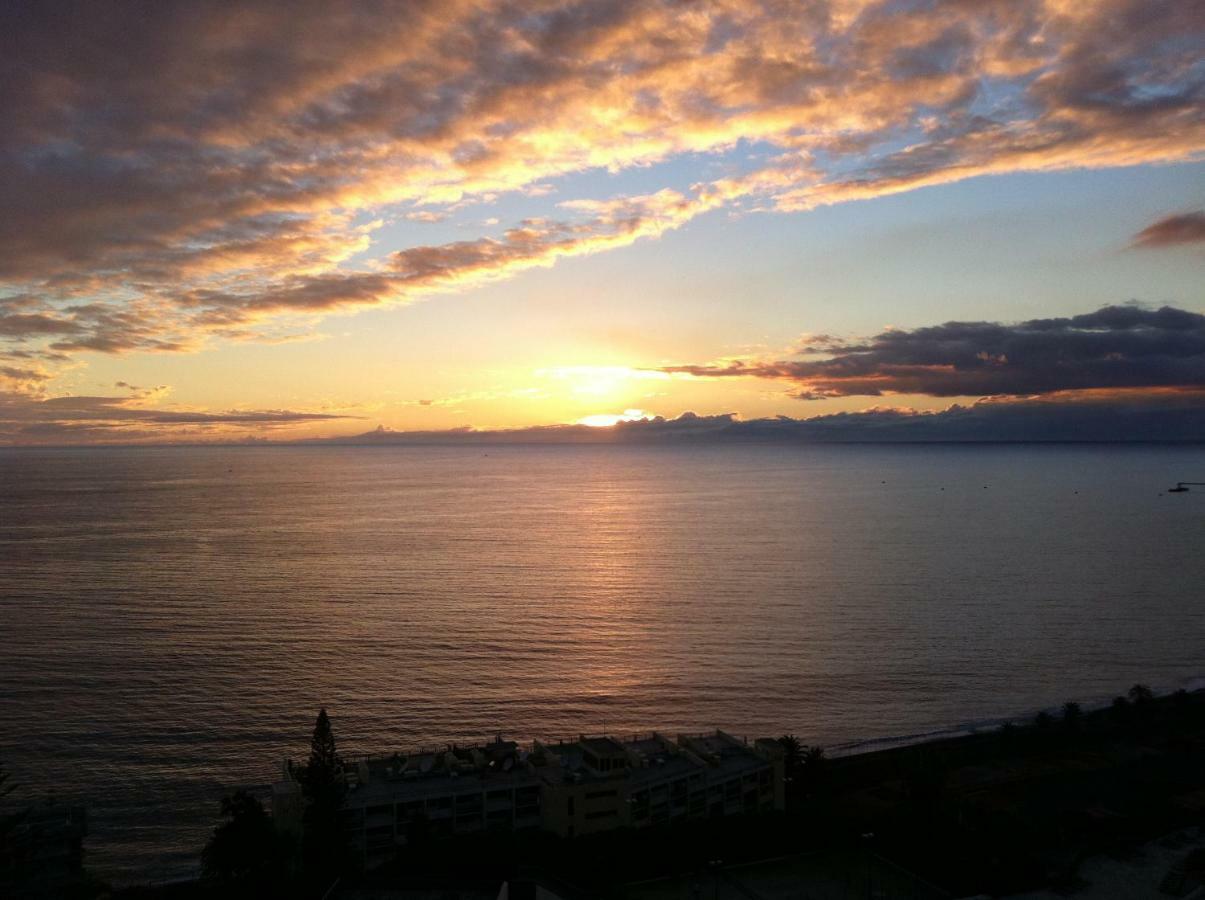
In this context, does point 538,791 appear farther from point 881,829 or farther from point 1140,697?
point 1140,697

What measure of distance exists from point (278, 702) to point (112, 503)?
132 m

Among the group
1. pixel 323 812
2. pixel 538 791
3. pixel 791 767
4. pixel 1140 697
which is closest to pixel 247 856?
pixel 323 812

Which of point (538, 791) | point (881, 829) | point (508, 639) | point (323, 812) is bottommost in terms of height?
point (508, 639)

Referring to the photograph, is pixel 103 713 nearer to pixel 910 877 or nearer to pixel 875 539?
pixel 910 877

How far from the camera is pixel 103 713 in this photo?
45844 millimetres

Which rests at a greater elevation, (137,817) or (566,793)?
(566,793)

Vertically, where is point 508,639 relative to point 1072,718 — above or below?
below

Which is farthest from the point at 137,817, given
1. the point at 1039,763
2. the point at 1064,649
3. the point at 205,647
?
the point at 1064,649

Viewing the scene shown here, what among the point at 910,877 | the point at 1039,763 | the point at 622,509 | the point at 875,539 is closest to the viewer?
the point at 910,877

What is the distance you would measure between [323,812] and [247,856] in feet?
9.43

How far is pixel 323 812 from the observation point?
30109 millimetres

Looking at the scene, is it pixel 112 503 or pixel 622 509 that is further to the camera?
pixel 622 509

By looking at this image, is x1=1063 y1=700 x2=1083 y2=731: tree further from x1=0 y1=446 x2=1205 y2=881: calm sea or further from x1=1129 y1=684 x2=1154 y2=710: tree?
x1=0 y1=446 x2=1205 y2=881: calm sea

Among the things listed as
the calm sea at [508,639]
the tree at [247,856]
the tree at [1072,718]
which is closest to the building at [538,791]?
the tree at [247,856]
